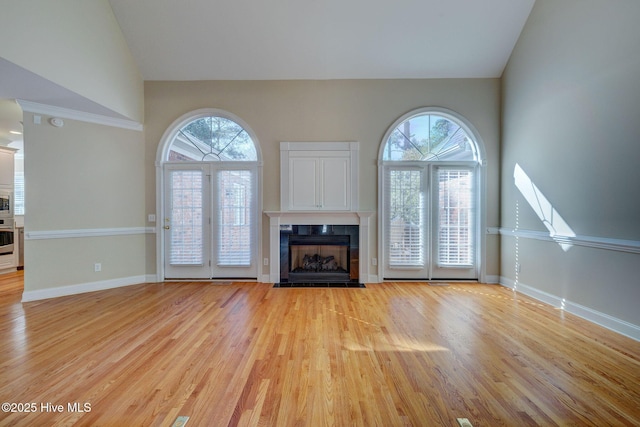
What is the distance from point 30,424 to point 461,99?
5971 mm

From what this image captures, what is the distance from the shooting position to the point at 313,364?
2107 mm

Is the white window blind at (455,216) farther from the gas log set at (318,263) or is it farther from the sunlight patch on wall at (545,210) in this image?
the gas log set at (318,263)

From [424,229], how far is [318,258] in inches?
74.9

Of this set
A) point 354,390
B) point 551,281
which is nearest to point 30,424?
point 354,390

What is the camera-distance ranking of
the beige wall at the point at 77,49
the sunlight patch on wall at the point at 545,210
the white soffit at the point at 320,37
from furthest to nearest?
the white soffit at the point at 320,37
the sunlight patch on wall at the point at 545,210
the beige wall at the point at 77,49

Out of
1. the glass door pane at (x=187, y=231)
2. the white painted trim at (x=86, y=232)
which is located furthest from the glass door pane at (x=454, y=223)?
the white painted trim at (x=86, y=232)

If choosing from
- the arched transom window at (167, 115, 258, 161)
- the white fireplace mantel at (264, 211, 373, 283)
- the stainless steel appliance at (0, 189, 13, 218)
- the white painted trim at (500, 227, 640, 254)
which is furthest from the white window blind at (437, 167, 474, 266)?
the stainless steel appliance at (0, 189, 13, 218)

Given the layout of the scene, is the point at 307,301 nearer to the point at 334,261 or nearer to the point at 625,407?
the point at 334,261

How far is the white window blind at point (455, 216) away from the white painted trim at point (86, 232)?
16.4 ft

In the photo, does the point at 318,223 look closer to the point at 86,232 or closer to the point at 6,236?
the point at 86,232

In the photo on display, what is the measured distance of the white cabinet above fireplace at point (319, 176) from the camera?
451cm

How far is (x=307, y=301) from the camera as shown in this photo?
365 cm

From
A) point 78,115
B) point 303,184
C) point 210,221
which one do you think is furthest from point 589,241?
point 78,115

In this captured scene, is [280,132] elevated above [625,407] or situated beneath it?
elevated above
